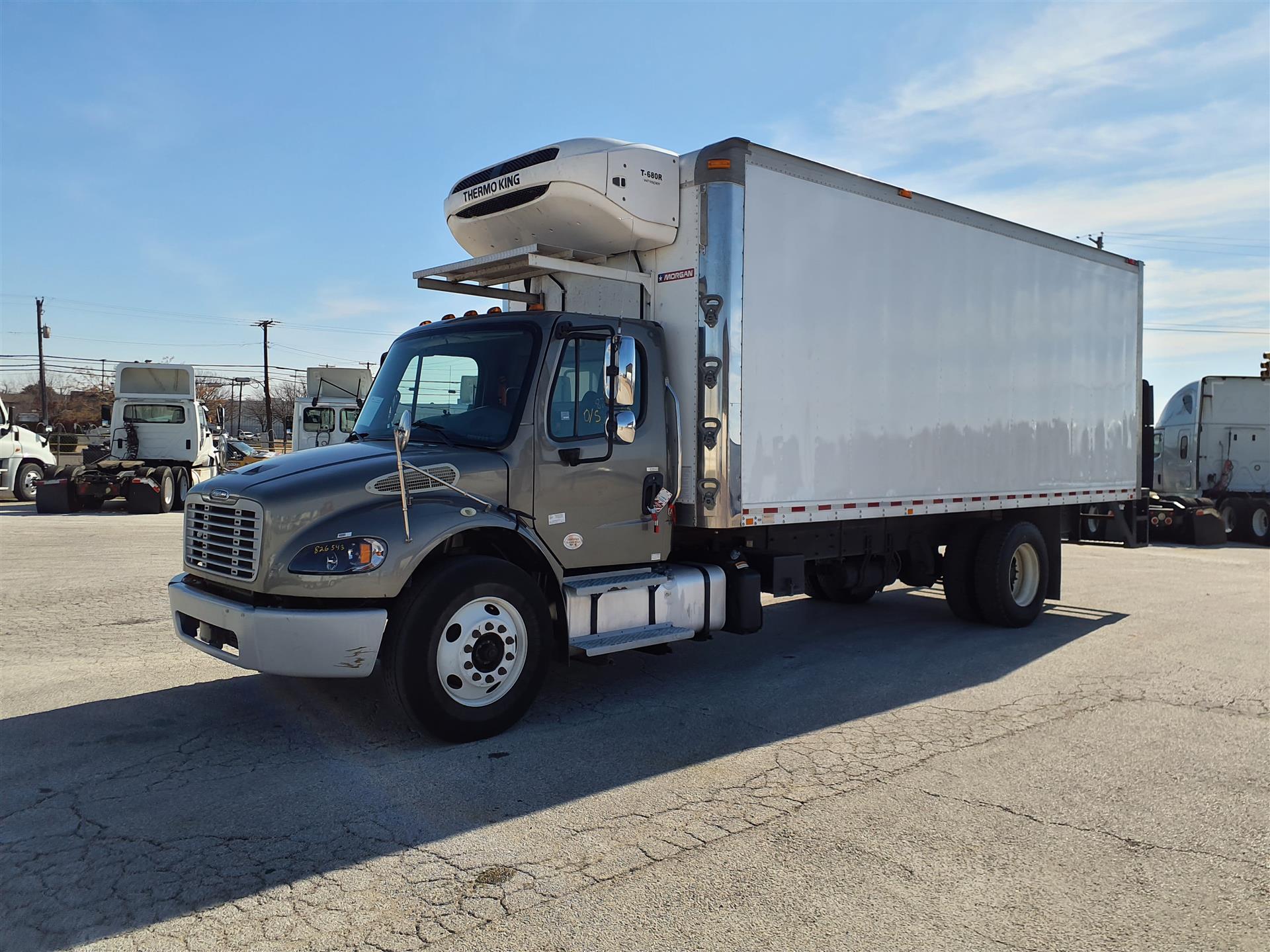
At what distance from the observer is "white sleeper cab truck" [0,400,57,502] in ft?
80.7

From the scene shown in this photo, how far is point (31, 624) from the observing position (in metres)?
9.10

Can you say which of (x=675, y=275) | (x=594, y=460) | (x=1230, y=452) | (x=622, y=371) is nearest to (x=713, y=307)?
(x=675, y=275)

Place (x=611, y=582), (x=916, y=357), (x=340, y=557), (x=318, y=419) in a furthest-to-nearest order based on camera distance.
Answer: (x=318, y=419) < (x=916, y=357) < (x=611, y=582) < (x=340, y=557)

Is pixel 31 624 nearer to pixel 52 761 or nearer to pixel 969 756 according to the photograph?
pixel 52 761

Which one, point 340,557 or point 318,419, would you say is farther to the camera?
point 318,419

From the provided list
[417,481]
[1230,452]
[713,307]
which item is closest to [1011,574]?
[713,307]

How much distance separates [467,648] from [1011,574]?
642cm

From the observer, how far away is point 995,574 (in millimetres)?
9734

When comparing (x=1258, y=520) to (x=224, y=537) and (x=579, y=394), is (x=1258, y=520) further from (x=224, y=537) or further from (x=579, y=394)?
(x=224, y=537)

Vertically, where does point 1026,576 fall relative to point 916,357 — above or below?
below

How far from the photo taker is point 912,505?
8.62m

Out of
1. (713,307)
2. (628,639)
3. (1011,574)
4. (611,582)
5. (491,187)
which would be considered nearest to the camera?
(628,639)

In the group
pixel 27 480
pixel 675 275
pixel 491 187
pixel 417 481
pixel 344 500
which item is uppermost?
pixel 491 187

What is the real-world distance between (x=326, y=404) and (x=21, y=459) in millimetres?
7926
